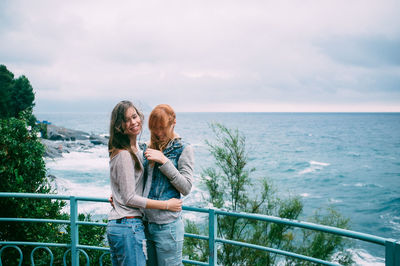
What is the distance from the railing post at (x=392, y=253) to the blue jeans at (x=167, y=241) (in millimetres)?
1306

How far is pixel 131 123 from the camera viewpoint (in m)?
2.16

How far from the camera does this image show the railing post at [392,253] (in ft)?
5.93

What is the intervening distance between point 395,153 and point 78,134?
202 feet

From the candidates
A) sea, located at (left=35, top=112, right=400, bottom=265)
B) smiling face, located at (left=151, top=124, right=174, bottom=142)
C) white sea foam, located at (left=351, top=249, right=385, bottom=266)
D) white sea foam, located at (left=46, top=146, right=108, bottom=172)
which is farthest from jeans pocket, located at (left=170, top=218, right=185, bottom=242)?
white sea foam, located at (left=46, top=146, right=108, bottom=172)

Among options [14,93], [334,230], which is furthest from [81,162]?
[334,230]

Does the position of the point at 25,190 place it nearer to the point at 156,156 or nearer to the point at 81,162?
the point at 156,156

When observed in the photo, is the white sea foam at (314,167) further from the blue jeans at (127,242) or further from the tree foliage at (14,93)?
the blue jeans at (127,242)

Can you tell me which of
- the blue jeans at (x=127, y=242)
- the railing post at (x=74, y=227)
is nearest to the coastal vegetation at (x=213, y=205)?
the railing post at (x=74, y=227)

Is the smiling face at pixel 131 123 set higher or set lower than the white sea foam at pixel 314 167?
higher

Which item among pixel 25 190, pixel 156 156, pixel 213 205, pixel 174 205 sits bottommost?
pixel 213 205

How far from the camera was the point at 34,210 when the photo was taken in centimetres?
527

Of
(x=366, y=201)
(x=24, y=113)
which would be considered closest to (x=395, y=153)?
(x=366, y=201)

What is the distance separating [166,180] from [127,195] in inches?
11.5

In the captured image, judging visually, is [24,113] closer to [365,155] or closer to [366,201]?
[366,201]
